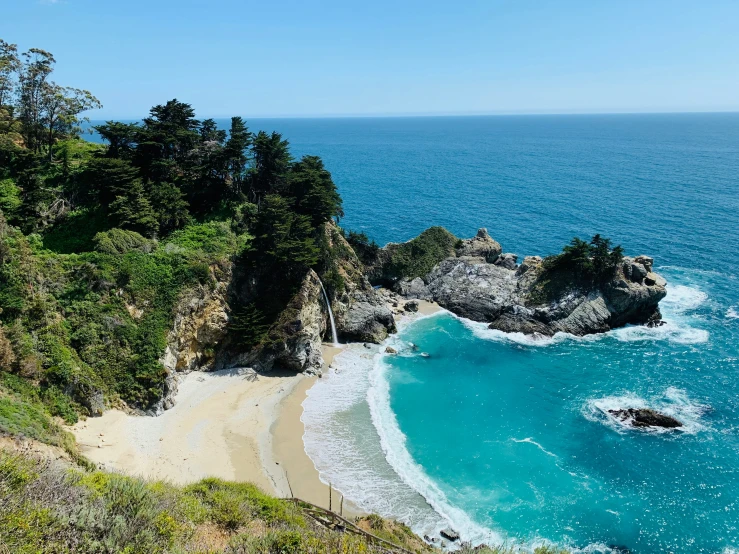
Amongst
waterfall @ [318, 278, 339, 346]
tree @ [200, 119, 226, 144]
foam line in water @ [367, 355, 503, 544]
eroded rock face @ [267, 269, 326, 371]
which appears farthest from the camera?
tree @ [200, 119, 226, 144]

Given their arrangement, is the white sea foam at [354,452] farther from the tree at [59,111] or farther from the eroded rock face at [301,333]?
the tree at [59,111]

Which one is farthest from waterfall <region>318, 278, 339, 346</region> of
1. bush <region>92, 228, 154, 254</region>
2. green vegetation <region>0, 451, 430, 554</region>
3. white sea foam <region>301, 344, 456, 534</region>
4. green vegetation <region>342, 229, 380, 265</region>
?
green vegetation <region>0, 451, 430, 554</region>

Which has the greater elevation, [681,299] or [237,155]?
[237,155]

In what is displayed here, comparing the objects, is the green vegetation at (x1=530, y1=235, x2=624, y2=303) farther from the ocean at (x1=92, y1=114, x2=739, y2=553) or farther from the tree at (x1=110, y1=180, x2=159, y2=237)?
the tree at (x1=110, y1=180, x2=159, y2=237)

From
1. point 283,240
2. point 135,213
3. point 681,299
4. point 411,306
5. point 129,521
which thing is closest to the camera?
point 129,521

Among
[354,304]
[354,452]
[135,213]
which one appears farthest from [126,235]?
[354,452]

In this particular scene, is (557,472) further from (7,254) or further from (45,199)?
(45,199)

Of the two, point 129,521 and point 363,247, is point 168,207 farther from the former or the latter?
point 129,521
